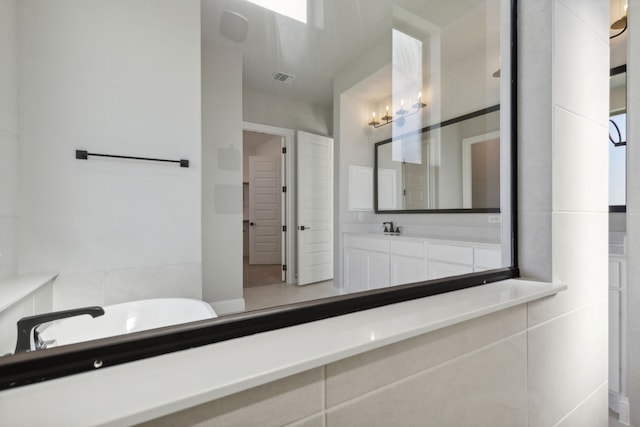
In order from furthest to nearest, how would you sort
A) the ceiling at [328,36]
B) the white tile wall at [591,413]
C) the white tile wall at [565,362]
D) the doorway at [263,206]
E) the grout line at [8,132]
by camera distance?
the ceiling at [328,36] < the doorway at [263,206] < the white tile wall at [591,413] < the white tile wall at [565,362] < the grout line at [8,132]

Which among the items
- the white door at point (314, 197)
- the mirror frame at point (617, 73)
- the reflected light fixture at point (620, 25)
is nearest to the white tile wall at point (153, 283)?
the white door at point (314, 197)

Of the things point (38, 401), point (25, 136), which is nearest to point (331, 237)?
point (25, 136)

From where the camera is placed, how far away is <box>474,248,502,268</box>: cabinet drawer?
89 cm

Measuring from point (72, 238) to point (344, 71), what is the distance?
150cm

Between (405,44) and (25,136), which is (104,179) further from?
(405,44)

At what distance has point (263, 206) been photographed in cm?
117

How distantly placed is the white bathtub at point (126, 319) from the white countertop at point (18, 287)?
0.11 m

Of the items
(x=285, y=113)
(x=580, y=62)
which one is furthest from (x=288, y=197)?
(x=580, y=62)

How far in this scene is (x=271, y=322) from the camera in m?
0.44

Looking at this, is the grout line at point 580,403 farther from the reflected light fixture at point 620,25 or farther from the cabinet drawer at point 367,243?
the reflected light fixture at point 620,25

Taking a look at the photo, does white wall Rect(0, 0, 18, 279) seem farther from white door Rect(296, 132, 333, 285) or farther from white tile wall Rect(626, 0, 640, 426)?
white tile wall Rect(626, 0, 640, 426)

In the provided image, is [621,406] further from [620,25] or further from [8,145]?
[8,145]

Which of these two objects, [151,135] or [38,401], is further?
[151,135]

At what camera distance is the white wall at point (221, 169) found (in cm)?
96
